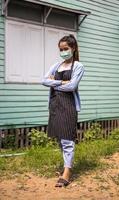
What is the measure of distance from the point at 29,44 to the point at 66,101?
4711 mm

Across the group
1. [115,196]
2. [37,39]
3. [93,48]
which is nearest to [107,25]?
[93,48]

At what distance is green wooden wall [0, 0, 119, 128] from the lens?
10723 mm

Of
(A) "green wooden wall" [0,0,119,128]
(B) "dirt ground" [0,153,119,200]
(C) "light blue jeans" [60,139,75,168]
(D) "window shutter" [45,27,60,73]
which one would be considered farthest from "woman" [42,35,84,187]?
(D) "window shutter" [45,27,60,73]

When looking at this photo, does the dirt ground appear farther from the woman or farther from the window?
the window

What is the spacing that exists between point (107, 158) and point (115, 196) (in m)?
2.63

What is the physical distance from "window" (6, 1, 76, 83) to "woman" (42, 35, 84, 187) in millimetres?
3964

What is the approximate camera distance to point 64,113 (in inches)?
265

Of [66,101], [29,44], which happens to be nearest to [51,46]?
[29,44]

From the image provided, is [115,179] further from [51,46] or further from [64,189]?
[51,46]

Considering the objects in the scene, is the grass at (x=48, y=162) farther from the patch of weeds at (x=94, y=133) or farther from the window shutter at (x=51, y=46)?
the window shutter at (x=51, y=46)

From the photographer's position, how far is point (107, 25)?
550 inches

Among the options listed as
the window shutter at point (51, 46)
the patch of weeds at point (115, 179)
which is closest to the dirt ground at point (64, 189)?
the patch of weeds at point (115, 179)

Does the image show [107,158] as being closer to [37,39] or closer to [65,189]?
[65,189]

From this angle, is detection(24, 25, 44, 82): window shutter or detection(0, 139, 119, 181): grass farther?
detection(24, 25, 44, 82): window shutter
